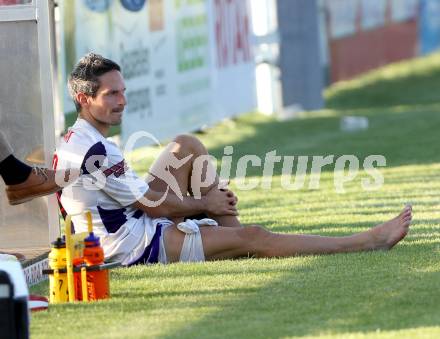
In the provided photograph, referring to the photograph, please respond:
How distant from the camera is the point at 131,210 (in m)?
6.61

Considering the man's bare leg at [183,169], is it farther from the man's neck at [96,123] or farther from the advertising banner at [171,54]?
the advertising banner at [171,54]

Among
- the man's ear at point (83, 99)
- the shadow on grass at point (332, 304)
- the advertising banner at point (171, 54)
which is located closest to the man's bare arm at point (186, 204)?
the man's ear at point (83, 99)

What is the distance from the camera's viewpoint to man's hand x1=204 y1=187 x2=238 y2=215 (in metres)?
6.88

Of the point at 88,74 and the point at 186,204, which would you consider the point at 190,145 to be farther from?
the point at 88,74

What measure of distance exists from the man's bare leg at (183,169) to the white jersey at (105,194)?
500 millimetres

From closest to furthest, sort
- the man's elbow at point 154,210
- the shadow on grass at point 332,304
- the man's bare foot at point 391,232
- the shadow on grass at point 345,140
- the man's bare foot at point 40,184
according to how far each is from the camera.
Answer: the shadow on grass at point 332,304 → the man's bare foot at point 40,184 → the man's elbow at point 154,210 → the man's bare foot at point 391,232 → the shadow on grass at point 345,140

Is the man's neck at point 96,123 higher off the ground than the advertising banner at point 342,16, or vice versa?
the advertising banner at point 342,16

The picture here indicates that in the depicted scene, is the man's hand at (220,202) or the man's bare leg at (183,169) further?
the man's bare leg at (183,169)

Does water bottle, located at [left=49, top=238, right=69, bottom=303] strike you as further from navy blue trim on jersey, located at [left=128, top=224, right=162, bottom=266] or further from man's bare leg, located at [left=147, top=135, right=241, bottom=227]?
man's bare leg, located at [left=147, top=135, right=241, bottom=227]

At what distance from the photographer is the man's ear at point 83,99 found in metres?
6.60

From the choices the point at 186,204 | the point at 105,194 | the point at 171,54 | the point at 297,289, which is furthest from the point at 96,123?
the point at 171,54

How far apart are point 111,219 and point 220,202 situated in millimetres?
666

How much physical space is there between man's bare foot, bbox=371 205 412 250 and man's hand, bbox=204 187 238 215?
760 millimetres

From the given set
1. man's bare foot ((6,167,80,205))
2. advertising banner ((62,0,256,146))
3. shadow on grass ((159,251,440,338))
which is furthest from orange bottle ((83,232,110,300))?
advertising banner ((62,0,256,146))
